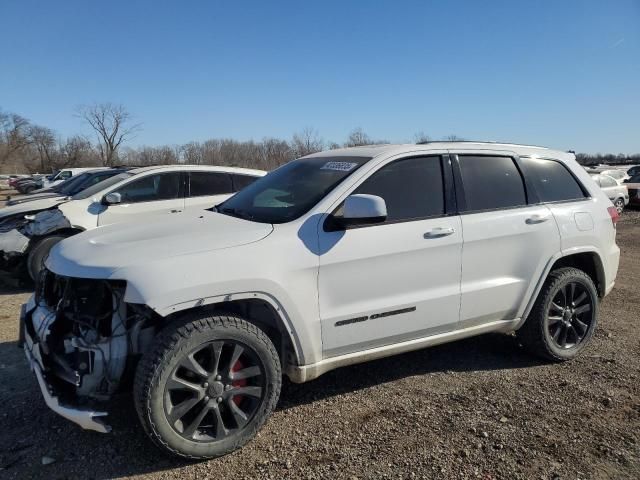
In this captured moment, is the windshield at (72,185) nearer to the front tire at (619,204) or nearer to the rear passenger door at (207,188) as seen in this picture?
the rear passenger door at (207,188)

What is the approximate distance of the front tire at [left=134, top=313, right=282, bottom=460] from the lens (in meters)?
2.76

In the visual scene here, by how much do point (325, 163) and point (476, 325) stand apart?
177 cm

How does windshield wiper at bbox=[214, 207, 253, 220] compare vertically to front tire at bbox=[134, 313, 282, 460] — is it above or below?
above

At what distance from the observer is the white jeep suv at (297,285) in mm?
2842

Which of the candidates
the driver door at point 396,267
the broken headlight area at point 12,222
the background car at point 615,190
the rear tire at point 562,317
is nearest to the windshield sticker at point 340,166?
the driver door at point 396,267

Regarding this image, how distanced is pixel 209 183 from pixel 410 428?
5.73 m

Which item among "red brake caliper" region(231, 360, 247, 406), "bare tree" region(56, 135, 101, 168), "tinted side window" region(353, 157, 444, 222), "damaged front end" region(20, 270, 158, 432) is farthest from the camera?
"bare tree" region(56, 135, 101, 168)

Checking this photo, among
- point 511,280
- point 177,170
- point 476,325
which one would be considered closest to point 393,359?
point 476,325

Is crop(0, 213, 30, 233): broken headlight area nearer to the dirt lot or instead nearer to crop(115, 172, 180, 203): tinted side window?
crop(115, 172, 180, 203): tinted side window

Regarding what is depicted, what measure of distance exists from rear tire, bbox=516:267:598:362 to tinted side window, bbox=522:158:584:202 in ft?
2.20

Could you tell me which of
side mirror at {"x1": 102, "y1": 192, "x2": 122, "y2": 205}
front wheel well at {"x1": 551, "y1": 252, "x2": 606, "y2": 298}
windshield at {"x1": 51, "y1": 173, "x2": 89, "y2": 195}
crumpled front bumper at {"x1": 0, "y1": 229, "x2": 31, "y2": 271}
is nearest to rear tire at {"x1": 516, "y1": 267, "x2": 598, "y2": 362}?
front wheel well at {"x1": 551, "y1": 252, "x2": 606, "y2": 298}

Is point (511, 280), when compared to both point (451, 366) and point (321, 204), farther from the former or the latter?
point (321, 204)

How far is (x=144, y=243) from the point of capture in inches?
119

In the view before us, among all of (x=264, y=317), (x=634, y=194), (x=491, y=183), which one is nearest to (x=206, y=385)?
(x=264, y=317)
